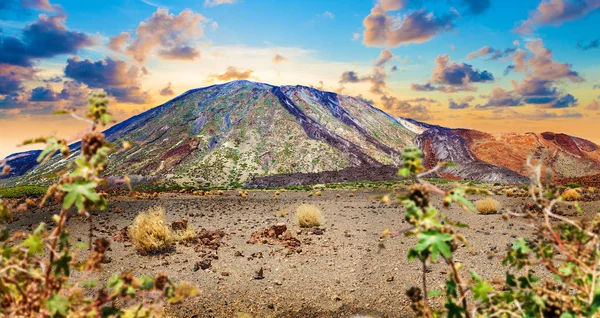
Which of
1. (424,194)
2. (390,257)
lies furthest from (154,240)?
(424,194)

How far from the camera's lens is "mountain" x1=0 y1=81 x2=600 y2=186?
58688mm

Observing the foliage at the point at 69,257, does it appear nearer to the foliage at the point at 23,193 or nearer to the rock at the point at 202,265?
the rock at the point at 202,265

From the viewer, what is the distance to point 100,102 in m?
1.59

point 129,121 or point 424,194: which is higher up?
point 129,121

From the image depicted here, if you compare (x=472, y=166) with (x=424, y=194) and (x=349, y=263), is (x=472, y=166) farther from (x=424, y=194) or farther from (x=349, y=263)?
(x=424, y=194)

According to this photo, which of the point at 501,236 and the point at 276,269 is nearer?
the point at 276,269

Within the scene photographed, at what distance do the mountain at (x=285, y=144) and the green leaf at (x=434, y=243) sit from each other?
49270mm

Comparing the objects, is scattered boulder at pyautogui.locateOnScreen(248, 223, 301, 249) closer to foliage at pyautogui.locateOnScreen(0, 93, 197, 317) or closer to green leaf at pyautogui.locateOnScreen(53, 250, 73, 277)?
foliage at pyautogui.locateOnScreen(0, 93, 197, 317)

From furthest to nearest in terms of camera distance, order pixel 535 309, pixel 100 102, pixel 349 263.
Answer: pixel 349 263 → pixel 535 309 → pixel 100 102

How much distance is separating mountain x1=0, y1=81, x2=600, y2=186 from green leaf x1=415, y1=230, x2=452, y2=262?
49.3m

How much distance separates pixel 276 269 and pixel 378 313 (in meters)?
2.97

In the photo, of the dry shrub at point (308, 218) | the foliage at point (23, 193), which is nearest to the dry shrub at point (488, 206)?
the dry shrub at point (308, 218)

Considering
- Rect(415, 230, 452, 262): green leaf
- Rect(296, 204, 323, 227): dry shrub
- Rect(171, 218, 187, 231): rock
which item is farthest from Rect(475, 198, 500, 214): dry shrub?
Rect(415, 230, 452, 262): green leaf

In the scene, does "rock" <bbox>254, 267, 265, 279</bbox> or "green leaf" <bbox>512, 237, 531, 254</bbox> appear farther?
"rock" <bbox>254, 267, 265, 279</bbox>
